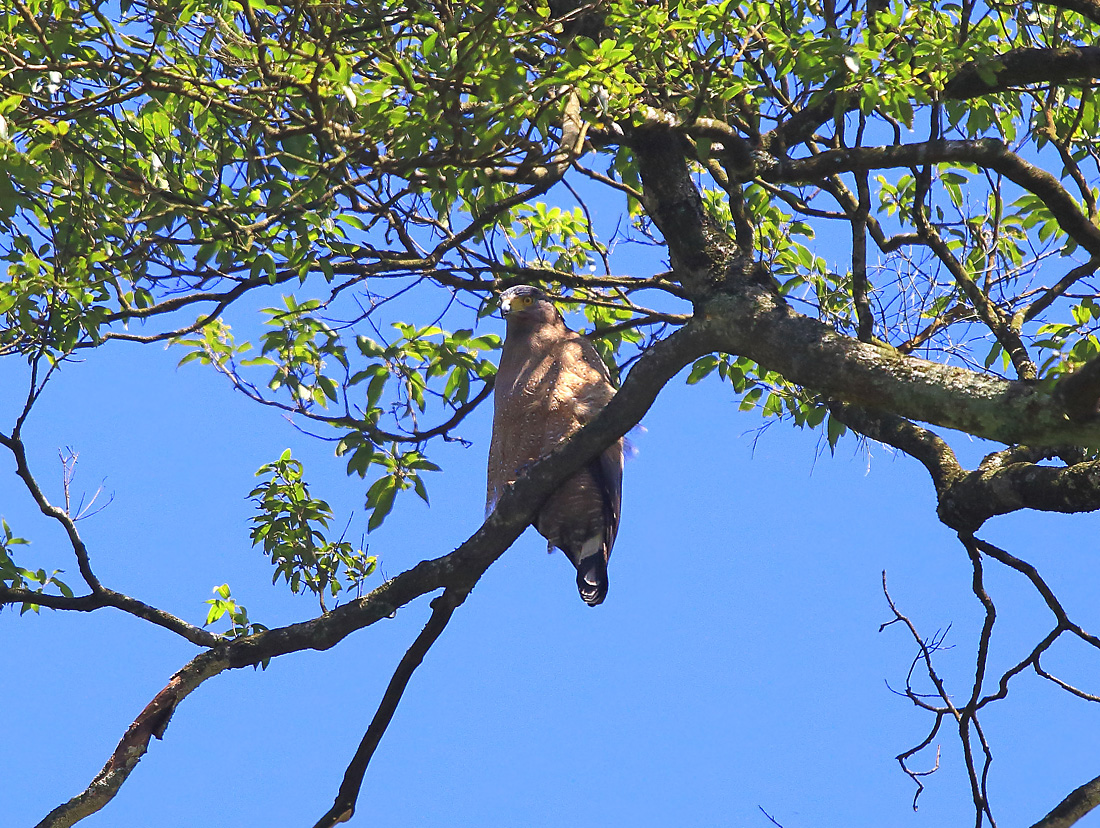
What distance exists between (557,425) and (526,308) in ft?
1.89

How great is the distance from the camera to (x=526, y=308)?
Answer: 475 cm

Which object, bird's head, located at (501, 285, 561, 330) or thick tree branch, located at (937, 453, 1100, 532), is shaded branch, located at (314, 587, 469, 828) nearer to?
bird's head, located at (501, 285, 561, 330)

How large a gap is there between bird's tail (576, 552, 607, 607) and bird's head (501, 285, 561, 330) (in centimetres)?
102

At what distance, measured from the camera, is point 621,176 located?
4781 mm

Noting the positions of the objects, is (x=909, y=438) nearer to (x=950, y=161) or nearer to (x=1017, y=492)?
(x=1017, y=492)

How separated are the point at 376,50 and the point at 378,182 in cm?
61

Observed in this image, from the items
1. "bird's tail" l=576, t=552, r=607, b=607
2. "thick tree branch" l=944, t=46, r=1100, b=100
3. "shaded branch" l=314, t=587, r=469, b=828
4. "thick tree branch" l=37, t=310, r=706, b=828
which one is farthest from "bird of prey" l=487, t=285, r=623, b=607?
"thick tree branch" l=944, t=46, r=1100, b=100

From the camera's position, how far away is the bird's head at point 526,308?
4.63 m

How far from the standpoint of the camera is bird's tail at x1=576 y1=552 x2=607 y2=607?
4.33 m

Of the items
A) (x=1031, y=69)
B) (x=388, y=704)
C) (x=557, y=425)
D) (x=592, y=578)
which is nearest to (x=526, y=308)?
(x=557, y=425)

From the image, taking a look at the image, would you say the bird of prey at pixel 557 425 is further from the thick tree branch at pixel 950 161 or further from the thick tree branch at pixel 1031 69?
the thick tree branch at pixel 1031 69

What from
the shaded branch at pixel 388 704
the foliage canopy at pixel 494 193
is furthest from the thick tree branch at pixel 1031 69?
the shaded branch at pixel 388 704

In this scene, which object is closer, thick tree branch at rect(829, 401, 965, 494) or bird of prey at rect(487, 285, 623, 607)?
thick tree branch at rect(829, 401, 965, 494)

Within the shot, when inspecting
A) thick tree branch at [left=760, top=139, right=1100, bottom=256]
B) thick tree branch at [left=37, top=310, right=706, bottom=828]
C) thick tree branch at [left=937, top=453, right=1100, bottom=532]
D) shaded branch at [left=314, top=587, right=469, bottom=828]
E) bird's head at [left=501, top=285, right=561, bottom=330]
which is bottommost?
thick tree branch at [left=937, top=453, right=1100, bottom=532]
